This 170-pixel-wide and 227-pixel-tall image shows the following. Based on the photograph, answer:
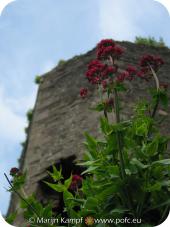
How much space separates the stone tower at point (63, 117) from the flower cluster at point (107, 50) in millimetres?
2078

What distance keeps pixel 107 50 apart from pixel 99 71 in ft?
0.36

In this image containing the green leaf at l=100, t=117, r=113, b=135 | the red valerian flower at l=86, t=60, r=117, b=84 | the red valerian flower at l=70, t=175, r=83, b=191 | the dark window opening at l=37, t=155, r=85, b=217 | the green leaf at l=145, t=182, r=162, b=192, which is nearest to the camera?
the green leaf at l=145, t=182, r=162, b=192

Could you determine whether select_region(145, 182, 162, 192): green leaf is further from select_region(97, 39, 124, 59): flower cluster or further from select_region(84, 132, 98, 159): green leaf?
select_region(97, 39, 124, 59): flower cluster

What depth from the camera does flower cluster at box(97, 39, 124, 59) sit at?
2.41 metres

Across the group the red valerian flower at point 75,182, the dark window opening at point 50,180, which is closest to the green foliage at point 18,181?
the red valerian flower at point 75,182

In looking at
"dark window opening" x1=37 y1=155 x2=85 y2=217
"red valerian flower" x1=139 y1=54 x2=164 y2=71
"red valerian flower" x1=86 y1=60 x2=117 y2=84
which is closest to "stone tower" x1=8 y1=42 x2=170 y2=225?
"dark window opening" x1=37 y1=155 x2=85 y2=217

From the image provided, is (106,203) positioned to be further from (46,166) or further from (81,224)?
(46,166)

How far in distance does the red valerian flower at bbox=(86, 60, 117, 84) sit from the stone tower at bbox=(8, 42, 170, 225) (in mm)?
2024

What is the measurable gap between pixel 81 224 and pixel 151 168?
0.37 meters

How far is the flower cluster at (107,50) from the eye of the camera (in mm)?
2412

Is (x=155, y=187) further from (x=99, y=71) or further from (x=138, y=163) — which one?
(x=99, y=71)

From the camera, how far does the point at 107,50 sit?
2.41 meters

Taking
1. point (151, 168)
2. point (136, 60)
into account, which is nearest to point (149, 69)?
point (151, 168)

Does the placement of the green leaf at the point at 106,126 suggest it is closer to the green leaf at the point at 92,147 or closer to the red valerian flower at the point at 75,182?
the green leaf at the point at 92,147
